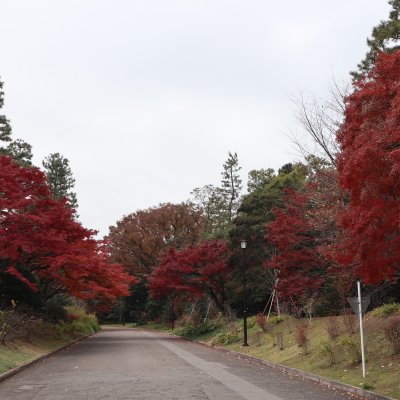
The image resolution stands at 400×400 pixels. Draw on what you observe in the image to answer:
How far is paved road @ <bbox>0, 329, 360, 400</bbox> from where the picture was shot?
10.9 m

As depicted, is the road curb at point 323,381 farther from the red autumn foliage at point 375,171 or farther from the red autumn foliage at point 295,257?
the red autumn foliage at point 295,257

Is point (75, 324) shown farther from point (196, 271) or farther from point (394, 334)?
point (394, 334)

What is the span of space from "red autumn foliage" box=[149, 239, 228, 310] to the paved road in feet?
50.5

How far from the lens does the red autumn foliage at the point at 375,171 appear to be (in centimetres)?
988

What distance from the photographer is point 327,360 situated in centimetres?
1534

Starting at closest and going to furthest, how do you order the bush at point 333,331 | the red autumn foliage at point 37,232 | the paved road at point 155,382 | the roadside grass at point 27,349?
the paved road at point 155,382 → the roadside grass at point 27,349 → the bush at point 333,331 → the red autumn foliage at point 37,232

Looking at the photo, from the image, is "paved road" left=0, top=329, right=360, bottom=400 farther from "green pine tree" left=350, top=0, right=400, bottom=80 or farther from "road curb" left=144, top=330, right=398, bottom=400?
"green pine tree" left=350, top=0, right=400, bottom=80

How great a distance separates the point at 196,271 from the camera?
35.4 m

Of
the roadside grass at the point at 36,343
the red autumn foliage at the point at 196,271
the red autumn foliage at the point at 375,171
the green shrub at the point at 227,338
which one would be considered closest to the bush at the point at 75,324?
the roadside grass at the point at 36,343

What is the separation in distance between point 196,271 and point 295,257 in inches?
503

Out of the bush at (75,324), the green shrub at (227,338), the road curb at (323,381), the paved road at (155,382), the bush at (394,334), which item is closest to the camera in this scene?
the road curb at (323,381)

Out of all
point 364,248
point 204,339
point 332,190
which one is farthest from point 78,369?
point 204,339

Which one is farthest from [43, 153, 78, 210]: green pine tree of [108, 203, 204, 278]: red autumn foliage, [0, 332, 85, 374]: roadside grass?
[0, 332, 85, 374]: roadside grass

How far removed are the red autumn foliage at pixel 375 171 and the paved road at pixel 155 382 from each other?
3.23 meters
